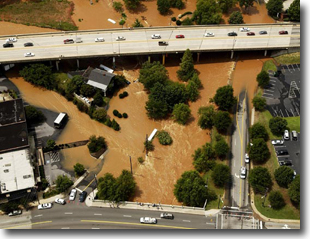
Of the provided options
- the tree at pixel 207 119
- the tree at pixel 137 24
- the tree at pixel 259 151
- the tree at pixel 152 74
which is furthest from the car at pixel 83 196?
the tree at pixel 137 24

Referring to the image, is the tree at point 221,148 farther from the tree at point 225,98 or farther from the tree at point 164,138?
the tree at point 225,98

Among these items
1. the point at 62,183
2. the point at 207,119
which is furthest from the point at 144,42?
the point at 62,183

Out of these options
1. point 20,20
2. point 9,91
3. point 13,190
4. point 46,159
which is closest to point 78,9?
point 20,20

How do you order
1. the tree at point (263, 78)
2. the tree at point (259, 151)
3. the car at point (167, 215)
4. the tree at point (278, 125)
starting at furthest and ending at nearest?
1. the tree at point (263, 78)
2. the tree at point (278, 125)
3. the tree at point (259, 151)
4. the car at point (167, 215)

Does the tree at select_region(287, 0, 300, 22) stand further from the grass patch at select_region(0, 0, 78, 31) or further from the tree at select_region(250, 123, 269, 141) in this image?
the grass patch at select_region(0, 0, 78, 31)

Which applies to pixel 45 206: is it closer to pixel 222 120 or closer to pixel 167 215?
pixel 167 215

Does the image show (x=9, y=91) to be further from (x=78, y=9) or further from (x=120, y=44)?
(x=78, y=9)
